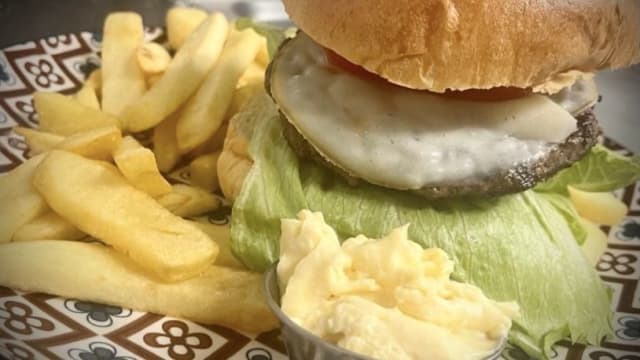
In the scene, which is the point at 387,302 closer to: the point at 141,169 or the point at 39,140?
the point at 141,169

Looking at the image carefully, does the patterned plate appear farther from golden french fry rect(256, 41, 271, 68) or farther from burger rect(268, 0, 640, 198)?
golden french fry rect(256, 41, 271, 68)

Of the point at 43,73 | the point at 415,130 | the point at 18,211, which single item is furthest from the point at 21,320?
the point at 43,73

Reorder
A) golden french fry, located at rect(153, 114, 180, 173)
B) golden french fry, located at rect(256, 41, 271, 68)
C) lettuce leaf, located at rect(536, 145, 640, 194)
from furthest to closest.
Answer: golden french fry, located at rect(256, 41, 271, 68)
lettuce leaf, located at rect(536, 145, 640, 194)
golden french fry, located at rect(153, 114, 180, 173)

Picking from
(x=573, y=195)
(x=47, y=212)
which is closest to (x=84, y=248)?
(x=47, y=212)

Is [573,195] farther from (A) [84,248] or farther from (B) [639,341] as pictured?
(A) [84,248]

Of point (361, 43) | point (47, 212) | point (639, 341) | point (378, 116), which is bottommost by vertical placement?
point (639, 341)


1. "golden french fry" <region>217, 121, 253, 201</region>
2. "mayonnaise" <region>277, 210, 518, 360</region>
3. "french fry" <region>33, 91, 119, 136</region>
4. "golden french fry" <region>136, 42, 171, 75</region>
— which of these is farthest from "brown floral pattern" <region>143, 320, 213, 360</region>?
"golden french fry" <region>136, 42, 171, 75</region>
